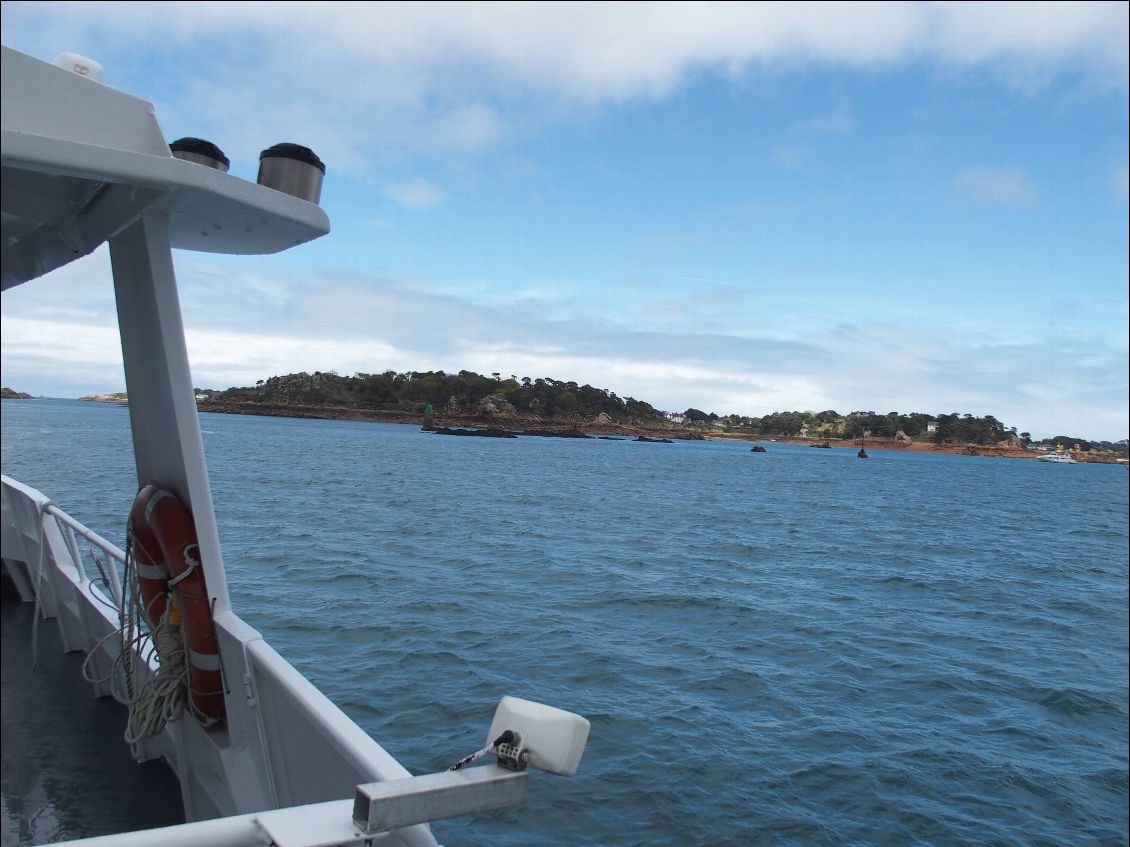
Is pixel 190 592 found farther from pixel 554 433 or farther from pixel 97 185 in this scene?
pixel 554 433

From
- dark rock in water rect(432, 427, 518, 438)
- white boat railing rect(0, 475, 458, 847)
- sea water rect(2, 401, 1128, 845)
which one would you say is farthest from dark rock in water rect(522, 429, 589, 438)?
white boat railing rect(0, 475, 458, 847)

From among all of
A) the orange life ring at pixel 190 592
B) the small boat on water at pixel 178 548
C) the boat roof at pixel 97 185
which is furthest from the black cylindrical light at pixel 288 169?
the orange life ring at pixel 190 592

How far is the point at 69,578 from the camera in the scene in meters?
6.04

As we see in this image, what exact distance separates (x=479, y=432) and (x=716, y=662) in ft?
404

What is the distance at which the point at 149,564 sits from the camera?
379 centimetres

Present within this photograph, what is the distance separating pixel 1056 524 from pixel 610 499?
2323 centimetres

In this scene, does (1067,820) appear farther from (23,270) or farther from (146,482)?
(23,270)

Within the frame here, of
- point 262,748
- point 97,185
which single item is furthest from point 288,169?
point 262,748

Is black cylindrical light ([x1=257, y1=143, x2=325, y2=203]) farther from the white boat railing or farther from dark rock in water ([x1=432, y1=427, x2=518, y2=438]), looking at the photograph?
dark rock in water ([x1=432, y1=427, x2=518, y2=438])

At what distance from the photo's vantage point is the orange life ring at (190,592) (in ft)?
11.5

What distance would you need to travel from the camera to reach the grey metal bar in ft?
5.44

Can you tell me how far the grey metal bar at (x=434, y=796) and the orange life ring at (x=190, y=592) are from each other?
209 centimetres

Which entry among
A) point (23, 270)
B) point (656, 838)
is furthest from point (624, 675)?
point (23, 270)

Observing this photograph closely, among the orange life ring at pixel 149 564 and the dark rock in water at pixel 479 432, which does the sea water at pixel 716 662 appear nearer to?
the orange life ring at pixel 149 564
